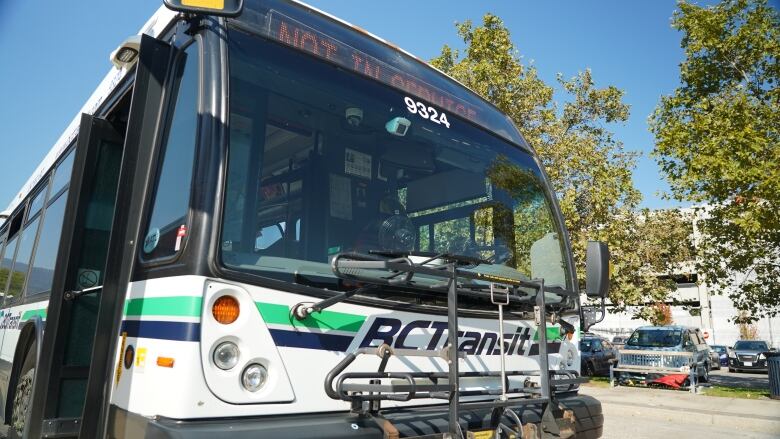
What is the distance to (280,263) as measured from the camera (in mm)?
2666

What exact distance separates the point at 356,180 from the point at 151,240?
3.75 ft

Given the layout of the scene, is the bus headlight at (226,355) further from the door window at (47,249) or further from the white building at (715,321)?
the white building at (715,321)

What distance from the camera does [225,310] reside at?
8.04 ft

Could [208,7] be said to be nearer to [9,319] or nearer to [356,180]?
[356,180]

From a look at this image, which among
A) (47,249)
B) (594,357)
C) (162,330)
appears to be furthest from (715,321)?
(162,330)

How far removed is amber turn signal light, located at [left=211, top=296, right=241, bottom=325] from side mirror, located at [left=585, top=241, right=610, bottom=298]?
102 inches

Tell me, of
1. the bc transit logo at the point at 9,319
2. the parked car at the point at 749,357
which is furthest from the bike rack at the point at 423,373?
the parked car at the point at 749,357

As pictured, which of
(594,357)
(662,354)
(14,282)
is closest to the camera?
(14,282)

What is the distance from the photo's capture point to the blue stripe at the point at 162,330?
7.76ft

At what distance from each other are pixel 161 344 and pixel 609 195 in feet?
52.5

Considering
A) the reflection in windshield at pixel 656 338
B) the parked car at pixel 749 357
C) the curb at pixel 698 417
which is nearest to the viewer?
the curb at pixel 698 417

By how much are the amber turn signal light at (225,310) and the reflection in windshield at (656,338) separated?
18.5 m

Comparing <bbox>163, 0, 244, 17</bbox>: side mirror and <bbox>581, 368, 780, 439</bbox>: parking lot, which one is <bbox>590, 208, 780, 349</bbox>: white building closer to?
<bbox>581, 368, 780, 439</bbox>: parking lot

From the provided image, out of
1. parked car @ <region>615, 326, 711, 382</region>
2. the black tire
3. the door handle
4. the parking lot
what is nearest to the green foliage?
the black tire
